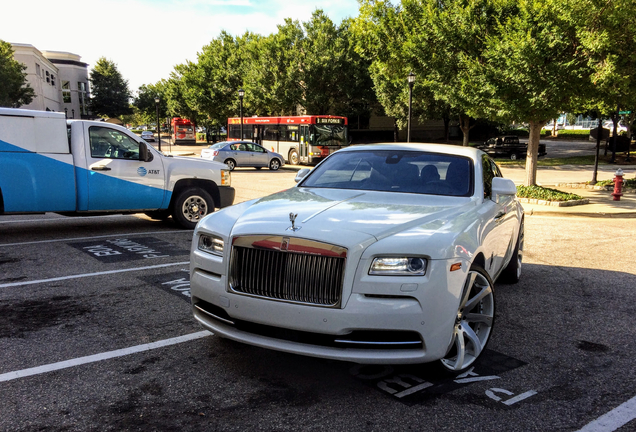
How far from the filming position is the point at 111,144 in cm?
934

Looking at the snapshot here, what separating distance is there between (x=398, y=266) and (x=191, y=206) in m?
7.67

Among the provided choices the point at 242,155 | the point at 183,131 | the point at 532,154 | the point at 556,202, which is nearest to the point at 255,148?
the point at 242,155

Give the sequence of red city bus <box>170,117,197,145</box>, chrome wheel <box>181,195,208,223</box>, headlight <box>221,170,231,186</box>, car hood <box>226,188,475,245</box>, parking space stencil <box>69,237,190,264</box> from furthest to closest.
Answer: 1. red city bus <box>170,117,197,145</box>
2. headlight <box>221,170,231,186</box>
3. chrome wheel <box>181,195,208,223</box>
4. parking space stencil <box>69,237,190,264</box>
5. car hood <box>226,188,475,245</box>

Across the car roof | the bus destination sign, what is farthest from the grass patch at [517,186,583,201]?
the bus destination sign

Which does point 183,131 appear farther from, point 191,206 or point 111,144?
point 111,144

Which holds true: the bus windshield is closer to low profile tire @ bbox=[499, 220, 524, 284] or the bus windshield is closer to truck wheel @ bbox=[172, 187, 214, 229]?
truck wheel @ bbox=[172, 187, 214, 229]

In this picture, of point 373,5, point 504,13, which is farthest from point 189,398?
point 373,5

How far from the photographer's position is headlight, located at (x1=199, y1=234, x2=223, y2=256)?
382cm

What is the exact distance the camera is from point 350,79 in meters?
43.0

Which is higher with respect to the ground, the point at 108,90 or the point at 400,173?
the point at 108,90

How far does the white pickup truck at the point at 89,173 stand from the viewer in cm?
839

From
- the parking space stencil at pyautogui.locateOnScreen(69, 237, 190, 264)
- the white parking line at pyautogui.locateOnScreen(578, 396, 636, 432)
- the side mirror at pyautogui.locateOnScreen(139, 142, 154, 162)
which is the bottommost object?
the parking space stencil at pyautogui.locateOnScreen(69, 237, 190, 264)

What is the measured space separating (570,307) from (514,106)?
1091 centimetres

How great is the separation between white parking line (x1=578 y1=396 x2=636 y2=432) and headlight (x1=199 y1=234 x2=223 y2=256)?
2.57 metres
